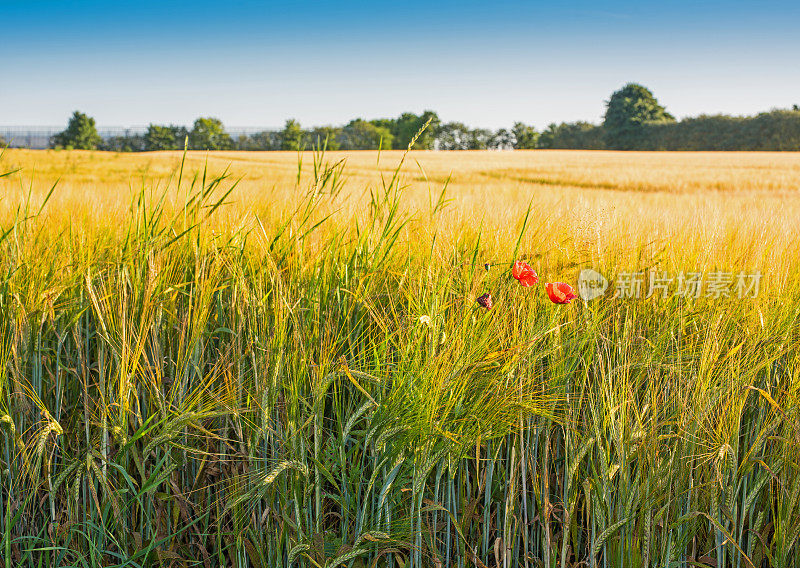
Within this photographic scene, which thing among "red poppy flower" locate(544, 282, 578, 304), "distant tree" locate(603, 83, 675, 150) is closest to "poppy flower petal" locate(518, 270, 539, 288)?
"red poppy flower" locate(544, 282, 578, 304)

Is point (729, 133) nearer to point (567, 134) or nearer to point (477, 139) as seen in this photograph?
point (567, 134)

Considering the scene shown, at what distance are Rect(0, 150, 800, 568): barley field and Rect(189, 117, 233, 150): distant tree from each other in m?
31.6

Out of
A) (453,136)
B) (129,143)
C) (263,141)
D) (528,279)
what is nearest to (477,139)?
(453,136)

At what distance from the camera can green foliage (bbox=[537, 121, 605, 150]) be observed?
3650 cm

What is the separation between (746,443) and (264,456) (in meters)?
0.83

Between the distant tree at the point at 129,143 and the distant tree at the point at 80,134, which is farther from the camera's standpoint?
the distant tree at the point at 80,134

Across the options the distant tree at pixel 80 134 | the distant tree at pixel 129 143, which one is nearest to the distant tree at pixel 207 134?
the distant tree at pixel 129 143

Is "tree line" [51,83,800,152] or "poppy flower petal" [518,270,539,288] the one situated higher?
"tree line" [51,83,800,152]

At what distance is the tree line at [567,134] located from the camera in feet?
97.2

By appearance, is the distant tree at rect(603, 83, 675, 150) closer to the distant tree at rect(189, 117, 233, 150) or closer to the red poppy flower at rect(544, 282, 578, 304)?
the distant tree at rect(189, 117, 233, 150)

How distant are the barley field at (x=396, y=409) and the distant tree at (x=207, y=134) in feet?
104

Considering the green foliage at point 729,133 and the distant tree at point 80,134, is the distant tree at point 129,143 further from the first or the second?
the green foliage at point 729,133

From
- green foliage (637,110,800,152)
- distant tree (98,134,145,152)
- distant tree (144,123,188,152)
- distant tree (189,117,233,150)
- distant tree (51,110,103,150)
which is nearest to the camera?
green foliage (637,110,800,152)

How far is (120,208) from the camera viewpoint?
181cm
